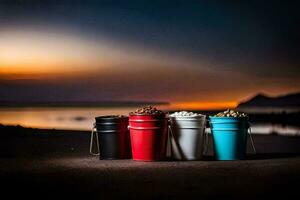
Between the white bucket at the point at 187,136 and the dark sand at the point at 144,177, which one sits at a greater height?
the white bucket at the point at 187,136

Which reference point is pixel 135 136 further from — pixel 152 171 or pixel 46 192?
pixel 46 192

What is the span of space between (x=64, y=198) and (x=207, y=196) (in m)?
1.68

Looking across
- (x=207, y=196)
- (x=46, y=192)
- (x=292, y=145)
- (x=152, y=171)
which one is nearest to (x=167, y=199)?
→ (x=207, y=196)

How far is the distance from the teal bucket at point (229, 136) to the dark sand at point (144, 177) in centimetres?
30

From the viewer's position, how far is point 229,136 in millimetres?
11070

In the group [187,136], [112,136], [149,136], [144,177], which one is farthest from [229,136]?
[144,177]

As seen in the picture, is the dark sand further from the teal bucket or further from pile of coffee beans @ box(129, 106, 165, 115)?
pile of coffee beans @ box(129, 106, 165, 115)

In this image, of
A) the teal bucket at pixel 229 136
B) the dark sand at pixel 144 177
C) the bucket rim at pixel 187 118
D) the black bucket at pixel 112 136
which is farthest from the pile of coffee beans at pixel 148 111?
the teal bucket at pixel 229 136

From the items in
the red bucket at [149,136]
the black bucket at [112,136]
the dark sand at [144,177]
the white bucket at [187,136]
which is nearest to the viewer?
the dark sand at [144,177]

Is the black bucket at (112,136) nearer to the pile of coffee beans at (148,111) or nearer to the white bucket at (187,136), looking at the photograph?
the pile of coffee beans at (148,111)

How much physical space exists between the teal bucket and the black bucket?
5.76 ft

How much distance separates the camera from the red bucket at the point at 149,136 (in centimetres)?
1088

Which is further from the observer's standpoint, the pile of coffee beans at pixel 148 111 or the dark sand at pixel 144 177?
the pile of coffee beans at pixel 148 111

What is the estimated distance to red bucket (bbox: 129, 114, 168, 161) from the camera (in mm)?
10883
